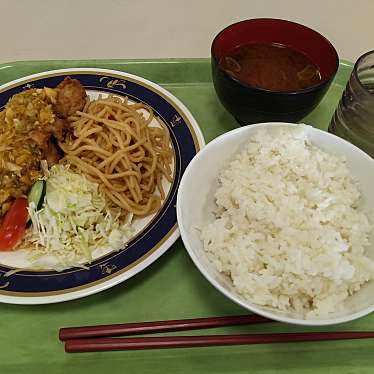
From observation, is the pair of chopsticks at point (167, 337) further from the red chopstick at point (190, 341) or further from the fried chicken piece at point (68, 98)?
the fried chicken piece at point (68, 98)

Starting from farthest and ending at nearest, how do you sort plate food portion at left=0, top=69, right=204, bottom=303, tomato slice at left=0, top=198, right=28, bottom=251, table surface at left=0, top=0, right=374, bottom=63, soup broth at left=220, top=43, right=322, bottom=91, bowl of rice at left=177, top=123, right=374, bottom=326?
table surface at left=0, top=0, right=374, bottom=63 → soup broth at left=220, top=43, right=322, bottom=91 → tomato slice at left=0, top=198, right=28, bottom=251 → plate food portion at left=0, top=69, right=204, bottom=303 → bowl of rice at left=177, top=123, right=374, bottom=326

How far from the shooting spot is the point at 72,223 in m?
1.52

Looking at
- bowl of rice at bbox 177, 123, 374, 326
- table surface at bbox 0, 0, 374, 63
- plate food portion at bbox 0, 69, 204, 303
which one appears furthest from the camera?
table surface at bbox 0, 0, 374, 63

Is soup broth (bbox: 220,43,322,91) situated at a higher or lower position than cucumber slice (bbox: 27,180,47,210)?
higher

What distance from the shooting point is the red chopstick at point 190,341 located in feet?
3.91

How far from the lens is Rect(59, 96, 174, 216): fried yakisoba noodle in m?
1.61

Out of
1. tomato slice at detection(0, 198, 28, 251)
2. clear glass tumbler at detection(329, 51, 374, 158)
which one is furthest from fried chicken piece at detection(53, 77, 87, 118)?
clear glass tumbler at detection(329, 51, 374, 158)

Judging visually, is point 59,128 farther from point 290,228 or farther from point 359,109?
point 359,109

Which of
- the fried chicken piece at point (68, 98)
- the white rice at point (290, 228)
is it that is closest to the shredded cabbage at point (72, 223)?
the fried chicken piece at point (68, 98)

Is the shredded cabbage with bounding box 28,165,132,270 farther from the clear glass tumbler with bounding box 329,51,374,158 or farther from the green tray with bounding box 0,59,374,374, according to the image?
the clear glass tumbler with bounding box 329,51,374,158

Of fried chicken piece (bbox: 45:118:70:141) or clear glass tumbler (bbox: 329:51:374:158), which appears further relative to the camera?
fried chicken piece (bbox: 45:118:70:141)

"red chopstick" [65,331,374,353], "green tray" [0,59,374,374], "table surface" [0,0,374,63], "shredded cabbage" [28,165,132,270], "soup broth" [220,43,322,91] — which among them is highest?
"soup broth" [220,43,322,91]

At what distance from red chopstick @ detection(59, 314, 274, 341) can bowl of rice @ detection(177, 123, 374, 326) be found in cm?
13

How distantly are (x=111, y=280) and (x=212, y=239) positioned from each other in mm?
316
